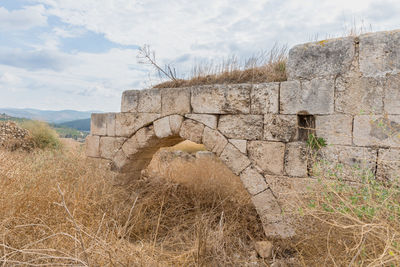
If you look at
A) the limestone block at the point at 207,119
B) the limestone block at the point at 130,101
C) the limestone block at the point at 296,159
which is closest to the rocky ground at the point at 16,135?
the limestone block at the point at 130,101

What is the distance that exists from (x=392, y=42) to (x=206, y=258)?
9.72ft

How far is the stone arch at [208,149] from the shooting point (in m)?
3.91

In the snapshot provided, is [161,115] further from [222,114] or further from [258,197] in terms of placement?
[258,197]

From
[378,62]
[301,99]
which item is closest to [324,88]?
[301,99]

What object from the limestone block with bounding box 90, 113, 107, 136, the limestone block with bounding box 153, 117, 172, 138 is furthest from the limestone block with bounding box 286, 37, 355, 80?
the limestone block with bounding box 90, 113, 107, 136

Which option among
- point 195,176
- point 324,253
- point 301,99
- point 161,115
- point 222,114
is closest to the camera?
point 324,253

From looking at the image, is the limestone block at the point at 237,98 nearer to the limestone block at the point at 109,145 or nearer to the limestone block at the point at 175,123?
the limestone block at the point at 175,123

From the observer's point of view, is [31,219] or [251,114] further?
[251,114]

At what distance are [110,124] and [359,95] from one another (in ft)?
13.4

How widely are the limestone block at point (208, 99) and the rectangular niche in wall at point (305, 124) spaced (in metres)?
1.02

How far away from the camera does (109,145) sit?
569 centimetres

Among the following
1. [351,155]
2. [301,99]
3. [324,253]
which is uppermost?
[301,99]

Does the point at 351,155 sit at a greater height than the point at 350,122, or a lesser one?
lesser

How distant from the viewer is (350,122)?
345 cm
